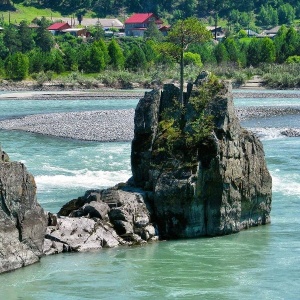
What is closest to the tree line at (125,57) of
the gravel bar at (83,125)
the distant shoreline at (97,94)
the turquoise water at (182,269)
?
the distant shoreline at (97,94)

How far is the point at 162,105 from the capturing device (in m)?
41.0

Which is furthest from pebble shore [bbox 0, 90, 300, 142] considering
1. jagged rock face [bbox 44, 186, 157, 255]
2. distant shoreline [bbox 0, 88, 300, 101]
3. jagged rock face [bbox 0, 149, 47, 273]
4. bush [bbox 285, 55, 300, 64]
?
bush [bbox 285, 55, 300, 64]

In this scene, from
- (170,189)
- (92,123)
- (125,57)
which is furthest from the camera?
(125,57)

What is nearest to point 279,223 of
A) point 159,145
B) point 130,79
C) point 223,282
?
point 159,145

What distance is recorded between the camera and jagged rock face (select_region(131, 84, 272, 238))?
37.0 meters

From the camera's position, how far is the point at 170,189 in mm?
36875

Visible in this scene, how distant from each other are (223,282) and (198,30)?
17.7m

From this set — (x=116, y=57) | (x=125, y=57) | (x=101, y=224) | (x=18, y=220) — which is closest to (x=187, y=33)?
(x=101, y=224)

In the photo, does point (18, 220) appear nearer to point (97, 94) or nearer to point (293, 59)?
point (97, 94)

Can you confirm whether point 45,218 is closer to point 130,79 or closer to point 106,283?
point 106,283

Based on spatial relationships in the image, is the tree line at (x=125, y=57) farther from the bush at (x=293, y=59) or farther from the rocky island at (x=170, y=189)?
the rocky island at (x=170, y=189)

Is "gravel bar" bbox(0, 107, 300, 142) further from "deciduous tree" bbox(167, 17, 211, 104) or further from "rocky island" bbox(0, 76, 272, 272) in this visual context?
"rocky island" bbox(0, 76, 272, 272)

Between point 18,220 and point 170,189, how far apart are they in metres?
6.79

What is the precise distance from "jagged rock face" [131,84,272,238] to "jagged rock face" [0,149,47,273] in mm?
5811
